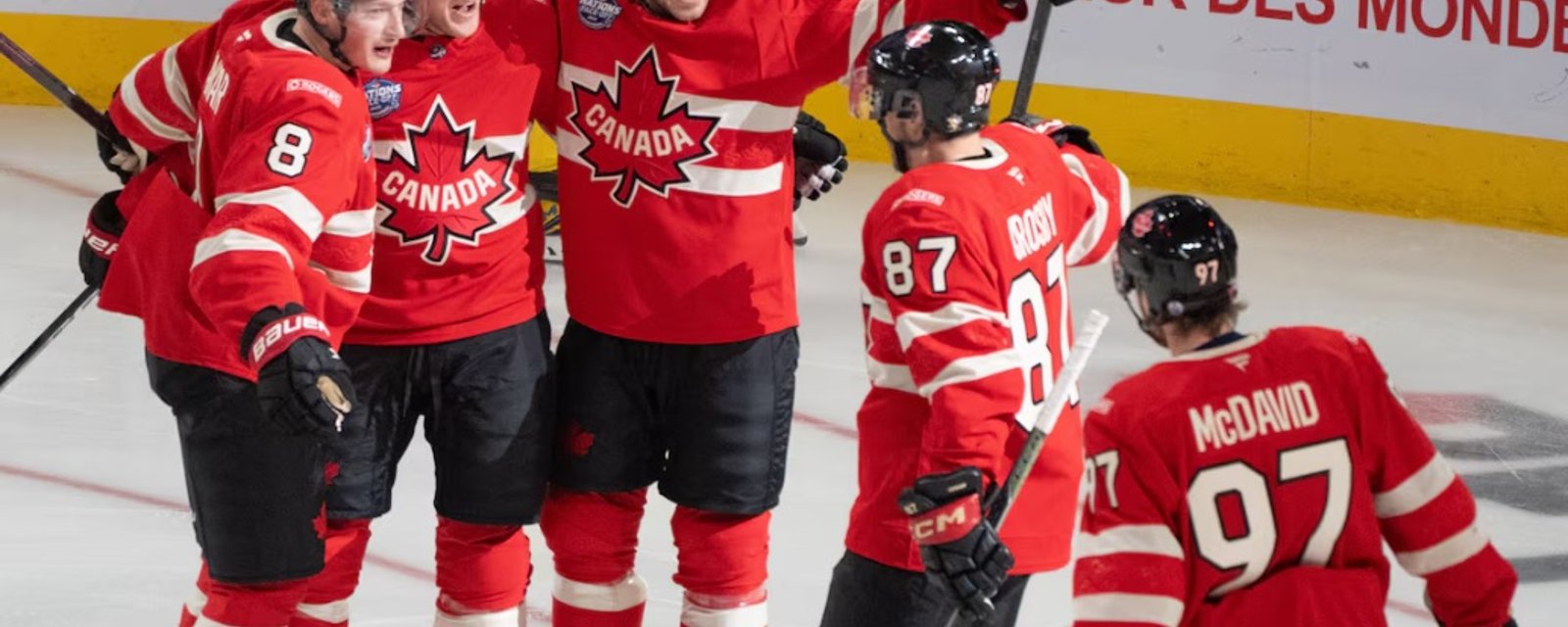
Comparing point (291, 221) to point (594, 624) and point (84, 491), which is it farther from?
point (84, 491)

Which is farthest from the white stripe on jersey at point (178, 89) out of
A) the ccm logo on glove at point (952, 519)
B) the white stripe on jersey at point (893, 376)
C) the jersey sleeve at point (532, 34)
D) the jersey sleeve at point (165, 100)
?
the ccm logo on glove at point (952, 519)

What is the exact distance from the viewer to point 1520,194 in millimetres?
7020

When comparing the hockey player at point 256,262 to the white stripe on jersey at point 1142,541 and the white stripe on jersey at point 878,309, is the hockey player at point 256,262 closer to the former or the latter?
the white stripe on jersey at point 878,309

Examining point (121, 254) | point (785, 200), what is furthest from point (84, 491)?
point (785, 200)

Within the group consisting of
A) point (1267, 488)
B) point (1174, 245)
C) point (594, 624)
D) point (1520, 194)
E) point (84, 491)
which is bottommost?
point (1520, 194)

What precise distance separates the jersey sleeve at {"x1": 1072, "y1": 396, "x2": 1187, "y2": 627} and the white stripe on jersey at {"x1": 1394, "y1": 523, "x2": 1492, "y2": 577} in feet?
0.94

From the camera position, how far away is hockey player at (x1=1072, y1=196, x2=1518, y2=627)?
7.81ft

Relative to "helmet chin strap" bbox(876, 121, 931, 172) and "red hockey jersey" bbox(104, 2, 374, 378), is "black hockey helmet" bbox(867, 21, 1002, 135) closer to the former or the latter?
"helmet chin strap" bbox(876, 121, 931, 172)

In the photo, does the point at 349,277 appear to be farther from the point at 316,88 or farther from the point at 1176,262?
the point at 1176,262

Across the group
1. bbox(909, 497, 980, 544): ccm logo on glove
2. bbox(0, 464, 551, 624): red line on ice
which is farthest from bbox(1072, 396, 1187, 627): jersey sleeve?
bbox(0, 464, 551, 624): red line on ice

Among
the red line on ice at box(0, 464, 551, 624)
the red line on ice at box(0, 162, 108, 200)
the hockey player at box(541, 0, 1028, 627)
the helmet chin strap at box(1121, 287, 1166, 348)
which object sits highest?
the helmet chin strap at box(1121, 287, 1166, 348)

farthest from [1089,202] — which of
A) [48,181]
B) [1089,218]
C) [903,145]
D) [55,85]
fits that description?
[48,181]

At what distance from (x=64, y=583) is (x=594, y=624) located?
124cm

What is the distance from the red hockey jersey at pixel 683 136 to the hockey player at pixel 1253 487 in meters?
1.03
